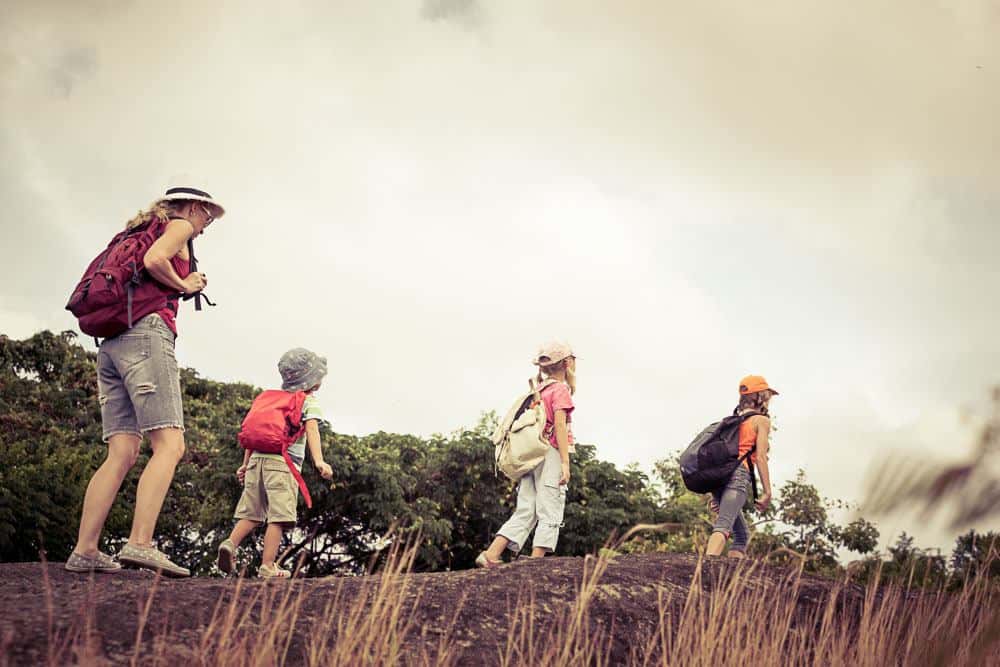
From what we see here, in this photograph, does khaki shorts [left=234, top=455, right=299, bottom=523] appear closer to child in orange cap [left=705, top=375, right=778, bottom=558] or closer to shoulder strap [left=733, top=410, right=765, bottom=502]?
child in orange cap [left=705, top=375, right=778, bottom=558]

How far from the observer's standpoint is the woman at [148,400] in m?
5.24

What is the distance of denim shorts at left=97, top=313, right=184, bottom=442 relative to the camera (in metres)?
5.29

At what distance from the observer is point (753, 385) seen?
7.91 m

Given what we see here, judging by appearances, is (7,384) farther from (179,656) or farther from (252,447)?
(179,656)

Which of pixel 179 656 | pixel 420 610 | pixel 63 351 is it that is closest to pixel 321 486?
pixel 420 610

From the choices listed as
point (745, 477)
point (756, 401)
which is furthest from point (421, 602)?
point (756, 401)

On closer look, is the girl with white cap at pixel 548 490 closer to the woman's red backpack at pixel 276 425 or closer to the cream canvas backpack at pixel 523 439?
the cream canvas backpack at pixel 523 439

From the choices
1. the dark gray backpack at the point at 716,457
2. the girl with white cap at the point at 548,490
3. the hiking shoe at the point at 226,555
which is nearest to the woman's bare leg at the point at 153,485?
the hiking shoe at the point at 226,555

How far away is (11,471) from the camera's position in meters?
10.8

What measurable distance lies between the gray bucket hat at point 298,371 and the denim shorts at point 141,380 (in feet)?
5.84

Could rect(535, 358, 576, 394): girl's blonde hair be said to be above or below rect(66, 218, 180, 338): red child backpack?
above

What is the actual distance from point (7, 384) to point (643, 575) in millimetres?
14854

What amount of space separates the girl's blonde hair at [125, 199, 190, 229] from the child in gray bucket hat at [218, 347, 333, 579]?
6.26 ft

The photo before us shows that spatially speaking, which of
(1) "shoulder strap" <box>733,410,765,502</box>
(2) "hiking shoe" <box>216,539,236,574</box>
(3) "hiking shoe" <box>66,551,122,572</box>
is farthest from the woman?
(1) "shoulder strap" <box>733,410,765,502</box>
